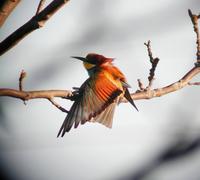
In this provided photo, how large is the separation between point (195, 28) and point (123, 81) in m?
0.66

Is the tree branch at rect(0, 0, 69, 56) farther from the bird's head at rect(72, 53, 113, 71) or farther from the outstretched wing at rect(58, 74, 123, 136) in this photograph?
the bird's head at rect(72, 53, 113, 71)

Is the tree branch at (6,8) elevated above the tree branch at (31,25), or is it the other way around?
the tree branch at (6,8)

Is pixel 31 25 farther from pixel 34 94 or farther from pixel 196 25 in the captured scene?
pixel 196 25

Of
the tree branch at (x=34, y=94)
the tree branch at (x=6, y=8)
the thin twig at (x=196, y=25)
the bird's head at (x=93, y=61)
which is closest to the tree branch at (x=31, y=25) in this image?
the tree branch at (x=6, y=8)

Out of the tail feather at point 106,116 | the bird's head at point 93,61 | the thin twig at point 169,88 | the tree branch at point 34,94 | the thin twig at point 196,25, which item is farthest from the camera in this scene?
the bird's head at point 93,61

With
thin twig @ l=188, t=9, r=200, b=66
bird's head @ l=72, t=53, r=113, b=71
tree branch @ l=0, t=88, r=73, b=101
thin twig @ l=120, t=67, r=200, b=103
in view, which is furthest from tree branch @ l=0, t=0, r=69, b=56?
bird's head @ l=72, t=53, r=113, b=71

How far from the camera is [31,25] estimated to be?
0.86 metres

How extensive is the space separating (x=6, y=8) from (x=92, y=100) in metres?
1.05

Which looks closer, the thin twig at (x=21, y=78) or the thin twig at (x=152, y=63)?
the thin twig at (x=21, y=78)

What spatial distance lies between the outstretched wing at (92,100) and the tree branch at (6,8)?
2.37 feet

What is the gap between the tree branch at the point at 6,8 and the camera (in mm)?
847

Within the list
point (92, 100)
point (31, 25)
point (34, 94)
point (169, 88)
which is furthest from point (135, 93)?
point (31, 25)

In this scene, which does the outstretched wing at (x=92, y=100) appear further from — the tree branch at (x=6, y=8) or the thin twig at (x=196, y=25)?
the tree branch at (x=6, y=8)

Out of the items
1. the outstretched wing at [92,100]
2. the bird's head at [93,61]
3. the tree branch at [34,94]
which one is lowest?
the outstretched wing at [92,100]
